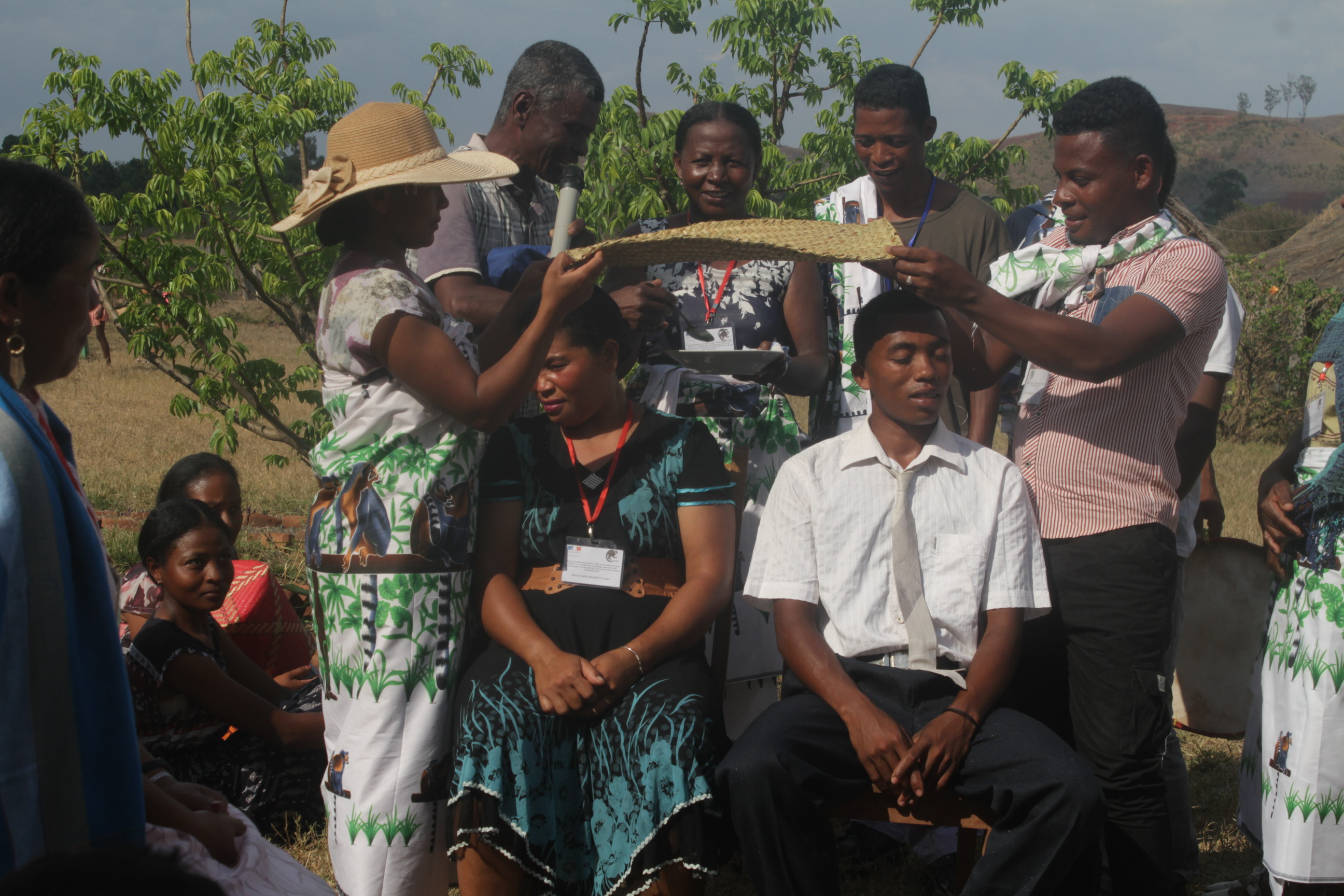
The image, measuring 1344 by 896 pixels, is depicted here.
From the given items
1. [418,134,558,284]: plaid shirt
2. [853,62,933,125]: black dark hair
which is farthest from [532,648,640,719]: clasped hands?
[853,62,933,125]: black dark hair

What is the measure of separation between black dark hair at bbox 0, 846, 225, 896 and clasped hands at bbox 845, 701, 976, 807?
1991 millimetres

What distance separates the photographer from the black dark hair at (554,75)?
12.1 feet

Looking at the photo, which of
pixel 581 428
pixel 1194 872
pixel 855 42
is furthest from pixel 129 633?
pixel 855 42

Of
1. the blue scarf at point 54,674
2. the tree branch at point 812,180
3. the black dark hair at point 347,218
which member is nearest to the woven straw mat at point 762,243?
the black dark hair at point 347,218

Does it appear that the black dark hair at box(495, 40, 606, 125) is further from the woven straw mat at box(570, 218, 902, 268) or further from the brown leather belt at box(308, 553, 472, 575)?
the brown leather belt at box(308, 553, 472, 575)

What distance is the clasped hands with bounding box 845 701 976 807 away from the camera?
288 centimetres

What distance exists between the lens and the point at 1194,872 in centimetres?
351

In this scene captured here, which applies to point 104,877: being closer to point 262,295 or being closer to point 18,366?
point 18,366

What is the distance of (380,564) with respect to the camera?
2896 mm

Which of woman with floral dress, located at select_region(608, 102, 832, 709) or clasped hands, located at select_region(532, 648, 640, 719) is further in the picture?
woman with floral dress, located at select_region(608, 102, 832, 709)

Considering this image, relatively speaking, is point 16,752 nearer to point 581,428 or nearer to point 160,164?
point 581,428

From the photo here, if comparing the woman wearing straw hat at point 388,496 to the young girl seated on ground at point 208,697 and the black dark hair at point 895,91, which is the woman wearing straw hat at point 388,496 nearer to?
the young girl seated on ground at point 208,697

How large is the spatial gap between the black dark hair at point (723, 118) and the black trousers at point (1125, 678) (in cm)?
191

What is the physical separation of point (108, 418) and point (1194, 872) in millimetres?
13124
